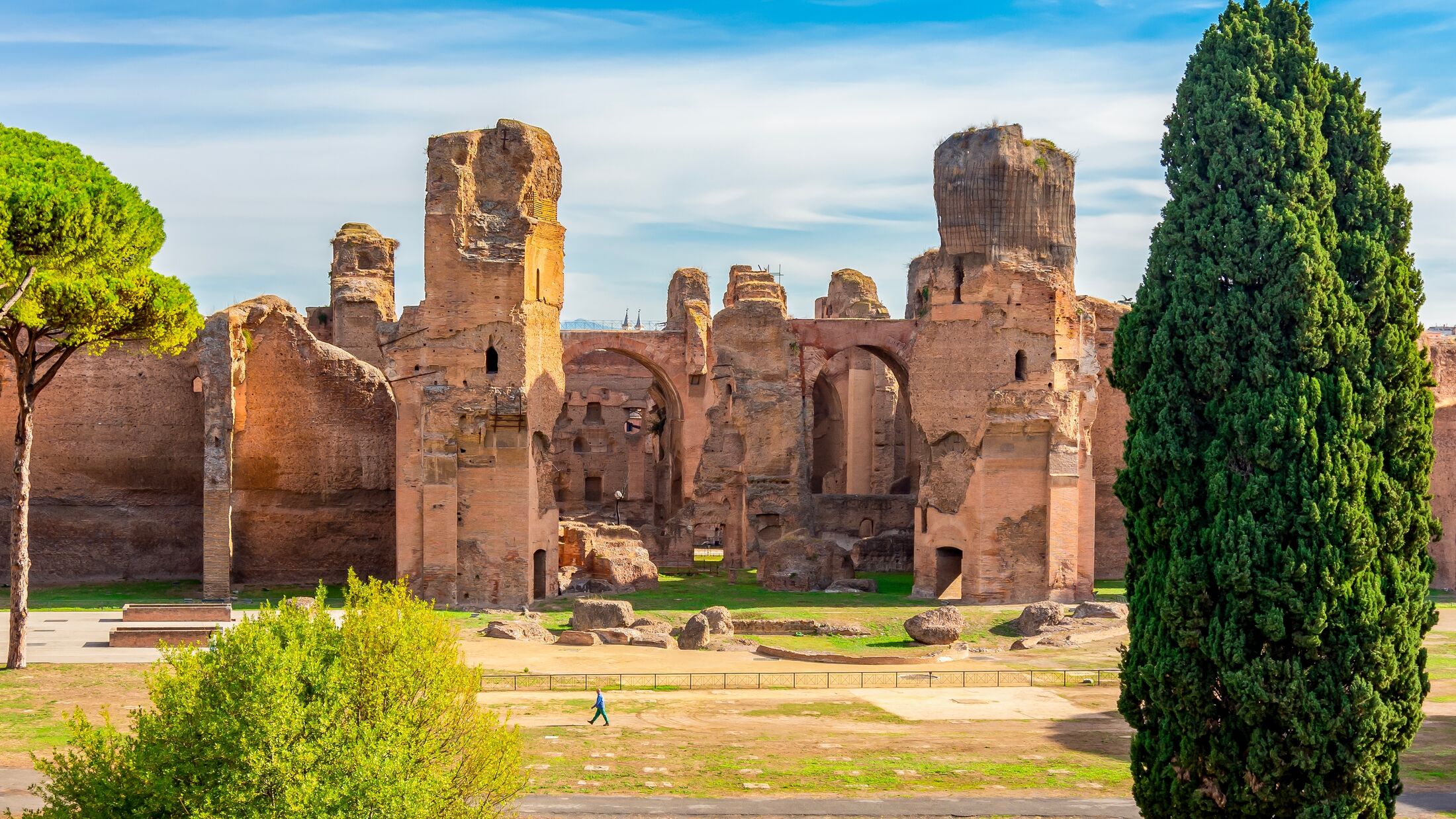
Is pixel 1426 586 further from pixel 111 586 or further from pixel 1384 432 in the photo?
pixel 111 586

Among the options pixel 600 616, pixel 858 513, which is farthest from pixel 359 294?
pixel 600 616

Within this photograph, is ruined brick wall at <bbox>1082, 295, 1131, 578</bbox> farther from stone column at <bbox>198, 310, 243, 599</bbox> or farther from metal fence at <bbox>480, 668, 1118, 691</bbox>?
stone column at <bbox>198, 310, 243, 599</bbox>

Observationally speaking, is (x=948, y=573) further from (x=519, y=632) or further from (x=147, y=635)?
(x=147, y=635)

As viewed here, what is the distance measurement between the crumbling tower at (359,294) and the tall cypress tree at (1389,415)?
80.0 feet

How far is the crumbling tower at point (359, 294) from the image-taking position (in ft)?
109

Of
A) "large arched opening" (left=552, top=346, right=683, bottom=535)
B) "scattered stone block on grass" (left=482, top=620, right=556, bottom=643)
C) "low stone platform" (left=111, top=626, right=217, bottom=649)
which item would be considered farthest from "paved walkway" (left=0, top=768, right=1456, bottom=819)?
"large arched opening" (left=552, top=346, right=683, bottom=535)

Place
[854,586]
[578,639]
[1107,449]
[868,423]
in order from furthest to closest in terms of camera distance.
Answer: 1. [868,423]
2. [1107,449]
3. [854,586]
4. [578,639]

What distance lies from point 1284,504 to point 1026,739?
6.54m

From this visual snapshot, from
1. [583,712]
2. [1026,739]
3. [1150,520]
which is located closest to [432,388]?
[583,712]

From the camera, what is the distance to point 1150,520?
34.3ft

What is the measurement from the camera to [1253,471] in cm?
997

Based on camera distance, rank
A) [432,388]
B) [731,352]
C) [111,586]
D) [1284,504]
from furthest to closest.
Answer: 1. [731,352]
2. [111,586]
3. [432,388]
4. [1284,504]

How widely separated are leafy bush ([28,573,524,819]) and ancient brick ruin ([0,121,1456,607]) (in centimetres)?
1562

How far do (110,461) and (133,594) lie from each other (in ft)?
9.44
